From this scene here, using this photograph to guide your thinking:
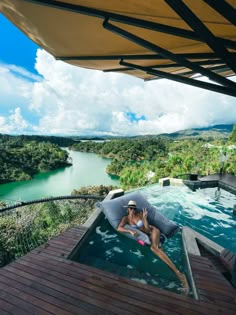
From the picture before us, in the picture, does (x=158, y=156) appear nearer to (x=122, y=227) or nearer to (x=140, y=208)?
(x=140, y=208)

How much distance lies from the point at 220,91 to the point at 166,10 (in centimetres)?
71

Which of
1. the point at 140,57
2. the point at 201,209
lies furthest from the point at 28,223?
the point at 201,209

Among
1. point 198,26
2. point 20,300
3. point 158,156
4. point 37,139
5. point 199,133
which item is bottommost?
point 158,156

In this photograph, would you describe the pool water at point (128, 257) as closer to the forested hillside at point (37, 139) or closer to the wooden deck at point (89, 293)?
the wooden deck at point (89, 293)

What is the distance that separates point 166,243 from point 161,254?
558mm

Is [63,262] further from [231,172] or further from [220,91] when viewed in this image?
[231,172]

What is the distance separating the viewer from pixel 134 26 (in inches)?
74.9

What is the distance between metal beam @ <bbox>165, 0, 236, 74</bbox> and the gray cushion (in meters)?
2.61

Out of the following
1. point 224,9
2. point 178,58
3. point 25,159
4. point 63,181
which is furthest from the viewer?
point 25,159

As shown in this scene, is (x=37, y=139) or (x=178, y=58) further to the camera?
(x=37, y=139)

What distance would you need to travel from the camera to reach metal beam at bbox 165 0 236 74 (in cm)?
120

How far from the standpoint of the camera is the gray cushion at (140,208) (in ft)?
11.8

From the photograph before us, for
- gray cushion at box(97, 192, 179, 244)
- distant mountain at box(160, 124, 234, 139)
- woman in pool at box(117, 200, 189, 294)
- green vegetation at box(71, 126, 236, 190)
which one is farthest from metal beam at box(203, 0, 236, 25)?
distant mountain at box(160, 124, 234, 139)

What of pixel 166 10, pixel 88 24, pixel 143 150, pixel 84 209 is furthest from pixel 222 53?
pixel 143 150
